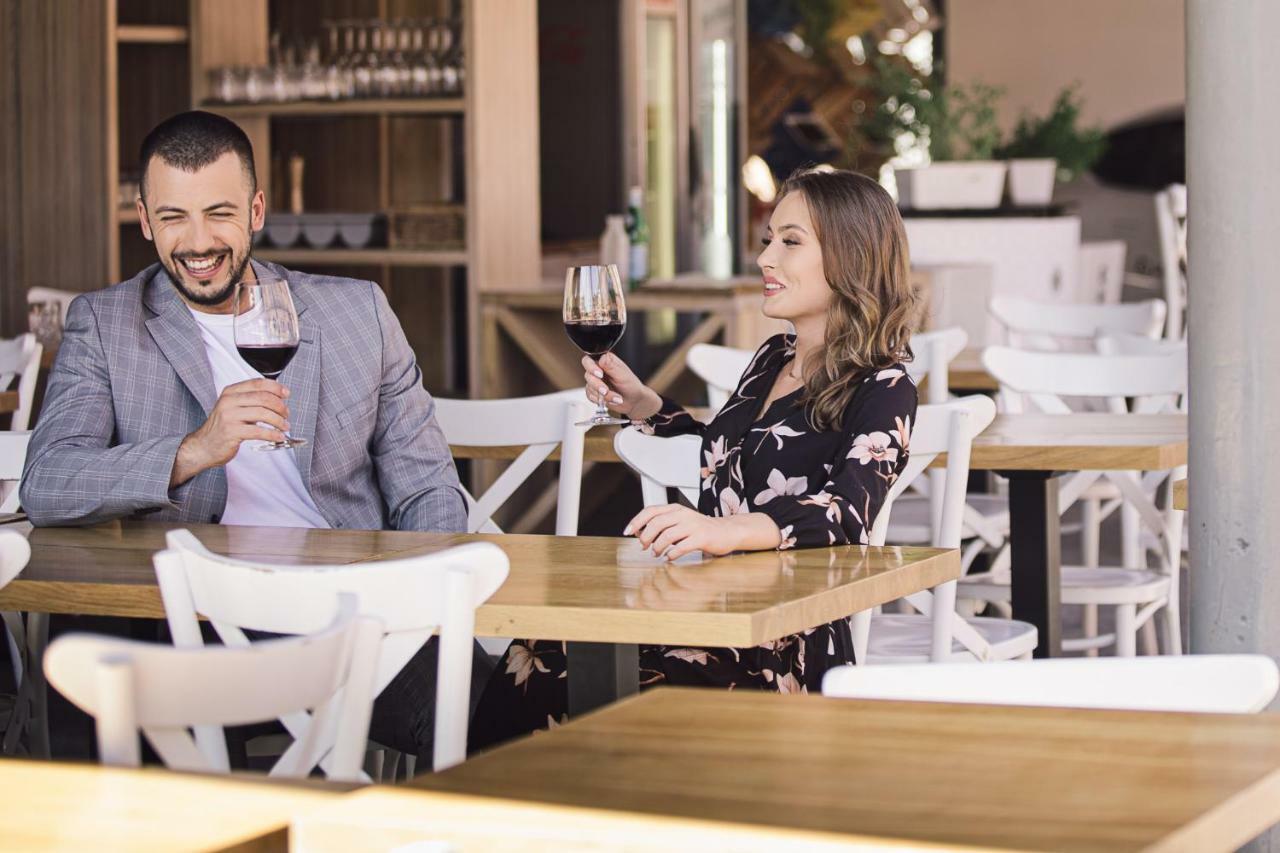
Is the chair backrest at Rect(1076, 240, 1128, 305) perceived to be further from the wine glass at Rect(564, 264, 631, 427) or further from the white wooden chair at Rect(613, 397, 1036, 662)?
the wine glass at Rect(564, 264, 631, 427)

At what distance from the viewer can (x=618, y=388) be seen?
288cm

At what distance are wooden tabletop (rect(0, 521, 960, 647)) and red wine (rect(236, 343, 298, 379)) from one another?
0.72 ft

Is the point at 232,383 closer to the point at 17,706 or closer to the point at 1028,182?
the point at 17,706

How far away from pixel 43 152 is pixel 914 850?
595 centimetres

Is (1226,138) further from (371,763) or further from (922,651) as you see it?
(371,763)

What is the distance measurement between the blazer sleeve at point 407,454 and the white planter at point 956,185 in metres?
5.48

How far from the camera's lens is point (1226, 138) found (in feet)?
7.63

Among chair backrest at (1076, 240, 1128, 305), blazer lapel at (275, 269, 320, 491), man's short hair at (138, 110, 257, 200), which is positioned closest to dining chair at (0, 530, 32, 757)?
blazer lapel at (275, 269, 320, 491)

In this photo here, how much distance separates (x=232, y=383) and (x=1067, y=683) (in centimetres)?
162

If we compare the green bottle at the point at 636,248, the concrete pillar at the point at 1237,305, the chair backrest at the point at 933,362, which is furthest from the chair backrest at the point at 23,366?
the concrete pillar at the point at 1237,305

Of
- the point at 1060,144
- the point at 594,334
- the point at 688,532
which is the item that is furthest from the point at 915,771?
the point at 1060,144

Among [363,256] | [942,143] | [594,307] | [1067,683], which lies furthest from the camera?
[942,143]

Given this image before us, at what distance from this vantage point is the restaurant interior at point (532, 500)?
1.32m

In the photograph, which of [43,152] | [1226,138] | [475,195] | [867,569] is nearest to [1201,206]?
[1226,138]
